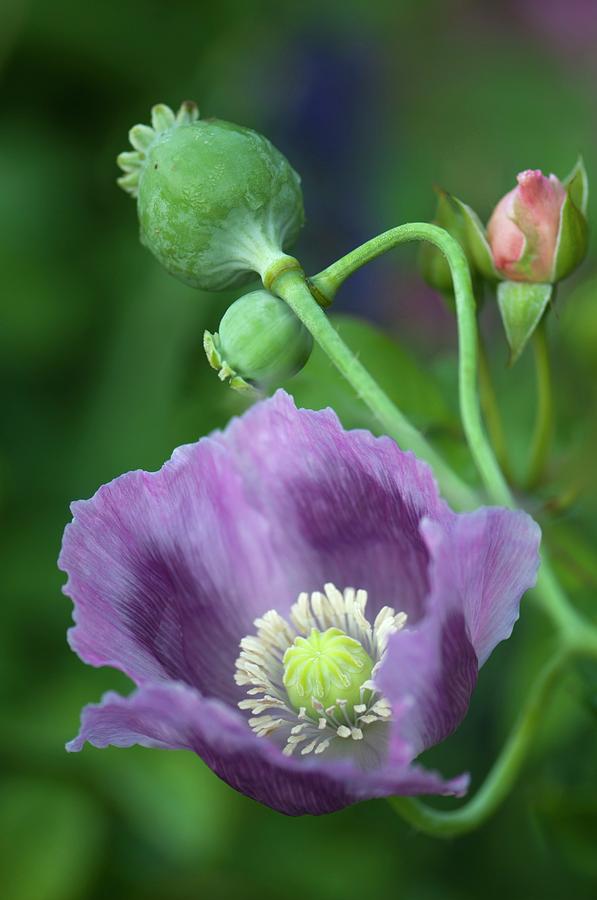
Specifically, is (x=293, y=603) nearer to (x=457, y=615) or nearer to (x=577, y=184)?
(x=457, y=615)

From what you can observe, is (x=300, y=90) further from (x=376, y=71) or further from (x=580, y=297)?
(x=580, y=297)

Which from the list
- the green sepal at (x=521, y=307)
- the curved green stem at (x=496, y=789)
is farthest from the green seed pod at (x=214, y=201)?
the curved green stem at (x=496, y=789)

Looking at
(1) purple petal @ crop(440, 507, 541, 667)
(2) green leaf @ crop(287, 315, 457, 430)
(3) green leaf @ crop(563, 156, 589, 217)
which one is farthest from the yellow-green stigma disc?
(3) green leaf @ crop(563, 156, 589, 217)

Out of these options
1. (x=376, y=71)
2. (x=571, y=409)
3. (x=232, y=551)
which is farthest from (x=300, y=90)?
(x=232, y=551)

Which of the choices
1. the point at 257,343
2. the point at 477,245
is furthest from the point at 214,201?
the point at 477,245

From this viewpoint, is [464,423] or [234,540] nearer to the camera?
[464,423]
